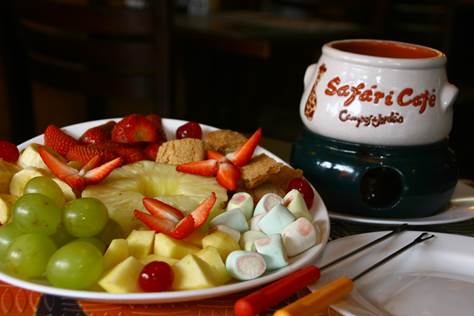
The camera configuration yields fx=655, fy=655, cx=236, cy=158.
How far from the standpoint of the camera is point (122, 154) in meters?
0.97

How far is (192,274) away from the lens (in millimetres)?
680

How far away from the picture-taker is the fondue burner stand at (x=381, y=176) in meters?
0.94

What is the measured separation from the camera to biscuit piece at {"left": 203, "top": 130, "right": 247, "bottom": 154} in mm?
1000

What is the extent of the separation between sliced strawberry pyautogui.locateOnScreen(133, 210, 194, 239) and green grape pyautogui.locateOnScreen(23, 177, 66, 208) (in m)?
0.11

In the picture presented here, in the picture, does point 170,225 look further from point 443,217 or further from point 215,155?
point 443,217

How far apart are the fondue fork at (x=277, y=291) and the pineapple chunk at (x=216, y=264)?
4cm

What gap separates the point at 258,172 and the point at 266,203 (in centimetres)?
8

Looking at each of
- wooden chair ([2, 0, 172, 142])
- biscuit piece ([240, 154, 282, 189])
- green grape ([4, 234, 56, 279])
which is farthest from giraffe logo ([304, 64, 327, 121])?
wooden chair ([2, 0, 172, 142])

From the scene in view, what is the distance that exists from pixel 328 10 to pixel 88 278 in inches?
128

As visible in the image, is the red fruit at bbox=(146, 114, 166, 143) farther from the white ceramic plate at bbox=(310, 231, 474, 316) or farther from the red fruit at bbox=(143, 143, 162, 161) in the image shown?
the white ceramic plate at bbox=(310, 231, 474, 316)

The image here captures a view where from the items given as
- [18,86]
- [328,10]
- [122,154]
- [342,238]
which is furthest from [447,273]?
[328,10]

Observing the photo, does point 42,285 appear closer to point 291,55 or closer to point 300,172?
point 300,172

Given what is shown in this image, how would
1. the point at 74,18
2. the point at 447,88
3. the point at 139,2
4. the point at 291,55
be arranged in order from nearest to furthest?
the point at 447,88 < the point at 74,18 < the point at 291,55 < the point at 139,2

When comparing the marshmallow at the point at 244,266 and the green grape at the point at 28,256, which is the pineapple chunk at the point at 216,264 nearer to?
the marshmallow at the point at 244,266
